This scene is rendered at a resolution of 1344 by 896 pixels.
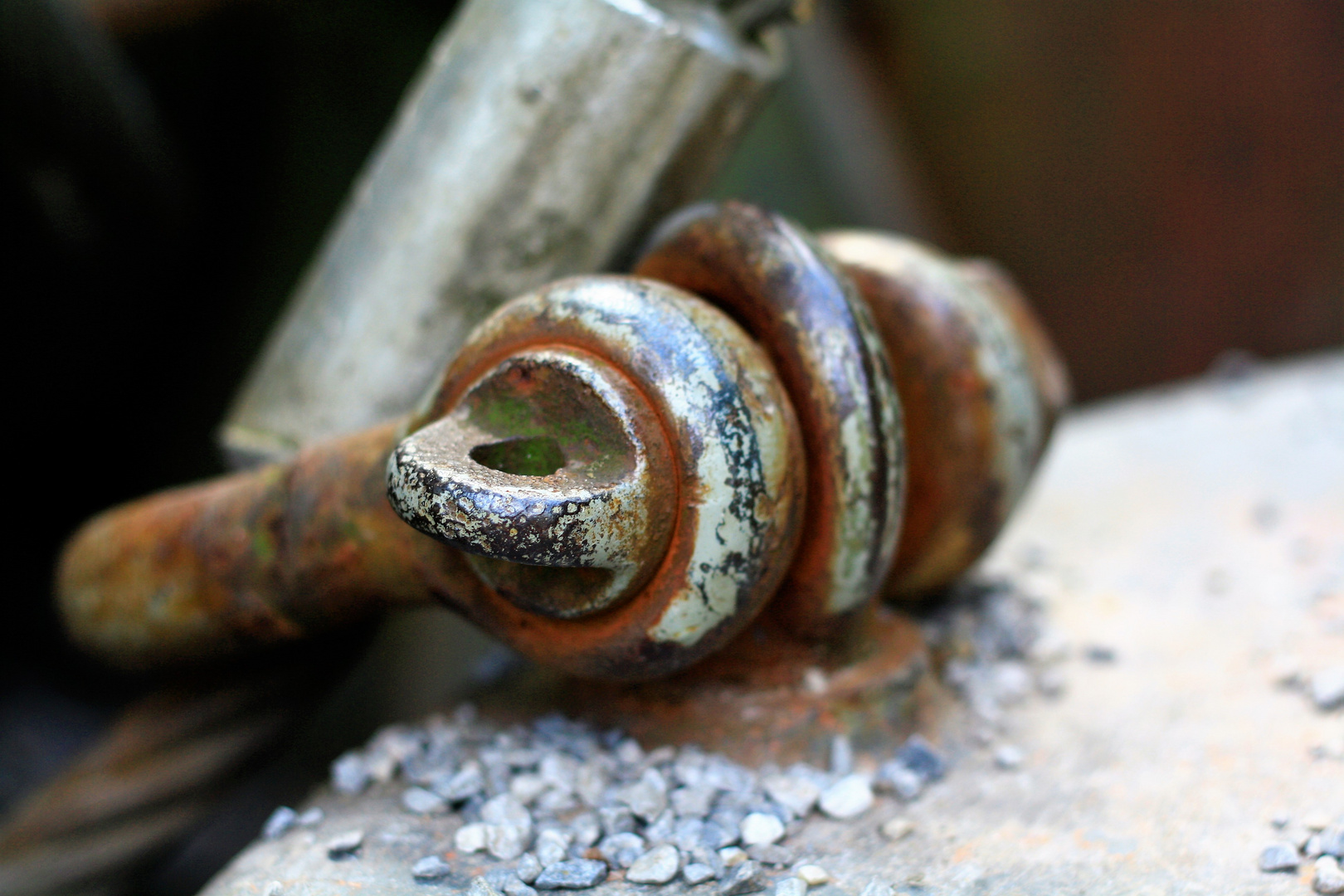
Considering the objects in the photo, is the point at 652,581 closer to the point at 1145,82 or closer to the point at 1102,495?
the point at 1102,495

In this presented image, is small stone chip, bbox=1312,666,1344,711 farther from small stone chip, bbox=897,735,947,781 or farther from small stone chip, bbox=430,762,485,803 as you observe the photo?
→ small stone chip, bbox=430,762,485,803

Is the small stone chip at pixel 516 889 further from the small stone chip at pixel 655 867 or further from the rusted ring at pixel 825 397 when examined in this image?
the rusted ring at pixel 825 397

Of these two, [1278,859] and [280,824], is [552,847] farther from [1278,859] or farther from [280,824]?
[1278,859]

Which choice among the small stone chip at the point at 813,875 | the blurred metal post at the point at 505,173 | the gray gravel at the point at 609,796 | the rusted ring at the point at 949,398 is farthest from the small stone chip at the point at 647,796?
the blurred metal post at the point at 505,173

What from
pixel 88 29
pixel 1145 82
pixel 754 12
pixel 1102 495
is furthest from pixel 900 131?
pixel 88 29

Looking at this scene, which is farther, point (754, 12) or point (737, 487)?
point (754, 12)
